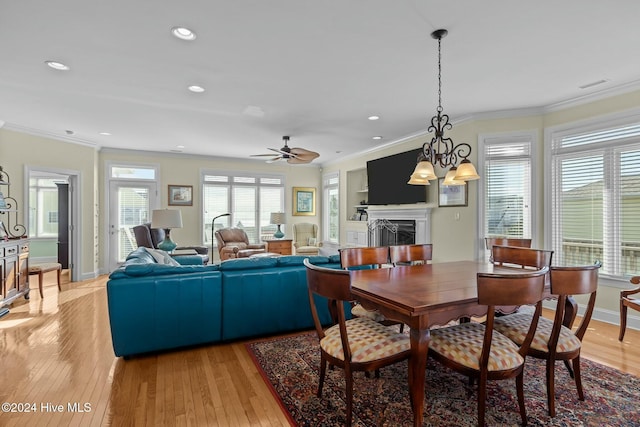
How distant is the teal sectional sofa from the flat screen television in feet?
8.87

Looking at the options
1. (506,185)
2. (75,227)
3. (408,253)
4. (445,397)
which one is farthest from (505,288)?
(75,227)

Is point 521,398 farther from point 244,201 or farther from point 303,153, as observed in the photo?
point 244,201

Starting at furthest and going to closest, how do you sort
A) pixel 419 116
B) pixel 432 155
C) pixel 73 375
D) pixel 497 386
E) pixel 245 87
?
pixel 419 116, pixel 245 87, pixel 432 155, pixel 73 375, pixel 497 386

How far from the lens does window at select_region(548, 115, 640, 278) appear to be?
350cm

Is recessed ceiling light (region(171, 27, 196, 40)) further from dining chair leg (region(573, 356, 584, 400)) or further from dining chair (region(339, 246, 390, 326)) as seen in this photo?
dining chair leg (region(573, 356, 584, 400))

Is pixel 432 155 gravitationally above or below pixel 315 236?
above

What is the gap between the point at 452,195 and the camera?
484 cm

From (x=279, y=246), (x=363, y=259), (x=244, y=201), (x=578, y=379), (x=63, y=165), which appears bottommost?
(x=578, y=379)

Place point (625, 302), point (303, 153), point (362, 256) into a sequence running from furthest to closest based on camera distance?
point (303, 153), point (625, 302), point (362, 256)

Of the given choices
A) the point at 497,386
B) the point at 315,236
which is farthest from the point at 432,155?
the point at 315,236

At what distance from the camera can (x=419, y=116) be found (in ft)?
15.0

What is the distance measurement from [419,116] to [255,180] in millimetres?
4651

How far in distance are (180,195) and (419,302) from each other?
21.9 ft

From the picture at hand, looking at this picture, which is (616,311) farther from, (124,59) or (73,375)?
(124,59)
